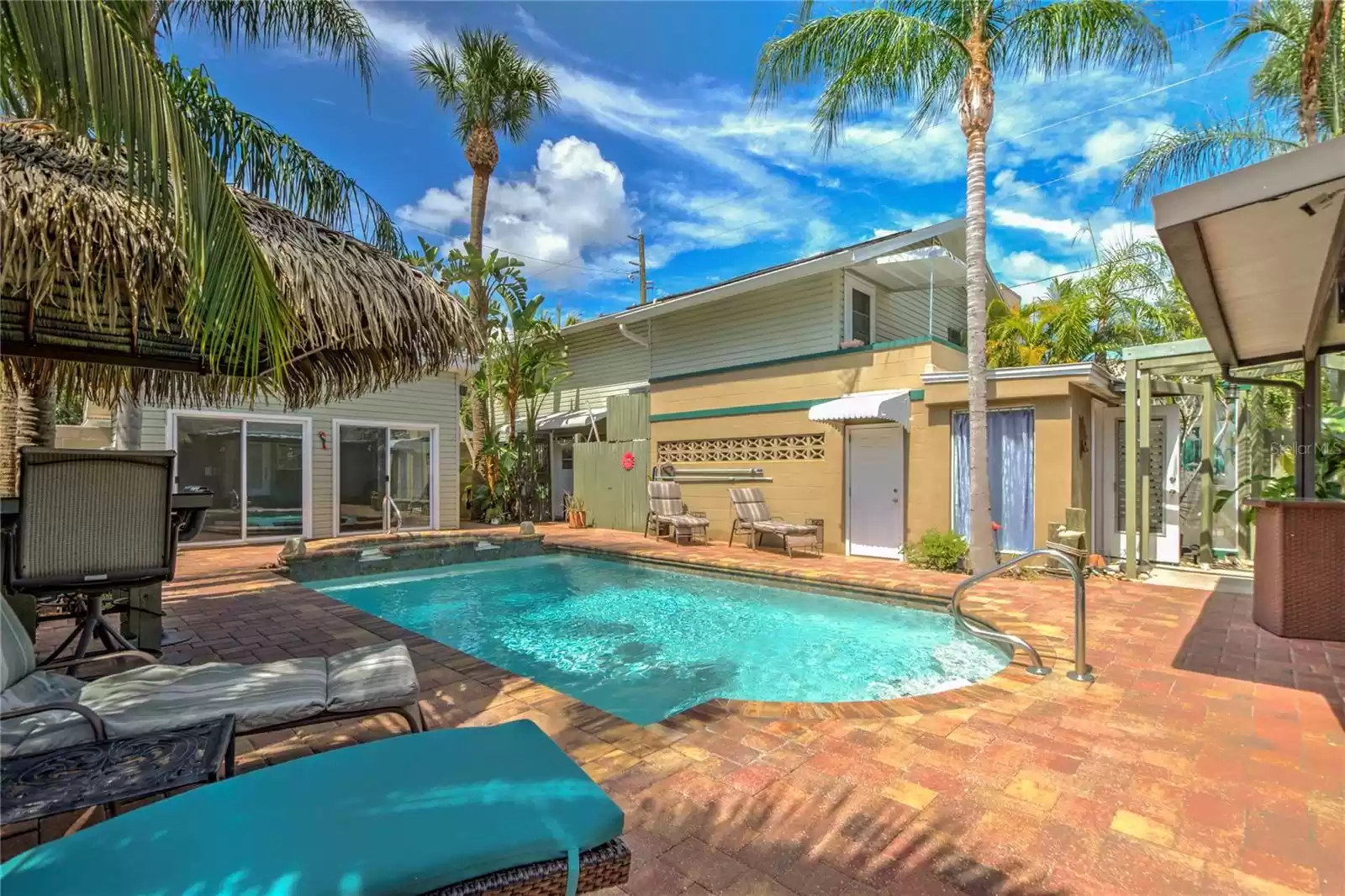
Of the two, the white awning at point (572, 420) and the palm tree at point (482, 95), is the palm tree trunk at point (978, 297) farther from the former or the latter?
the palm tree at point (482, 95)

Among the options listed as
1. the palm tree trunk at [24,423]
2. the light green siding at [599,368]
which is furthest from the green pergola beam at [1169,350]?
the palm tree trunk at [24,423]

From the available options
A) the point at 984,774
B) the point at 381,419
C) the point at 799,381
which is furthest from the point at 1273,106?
the point at 381,419

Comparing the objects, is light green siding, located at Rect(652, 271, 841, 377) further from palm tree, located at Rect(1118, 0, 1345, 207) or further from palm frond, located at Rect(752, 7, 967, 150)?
palm tree, located at Rect(1118, 0, 1345, 207)

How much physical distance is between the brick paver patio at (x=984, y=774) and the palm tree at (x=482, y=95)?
14.5m

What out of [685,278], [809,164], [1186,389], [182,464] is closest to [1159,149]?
[1186,389]

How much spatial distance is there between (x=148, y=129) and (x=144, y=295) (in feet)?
6.29

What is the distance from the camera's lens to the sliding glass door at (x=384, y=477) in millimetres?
13250

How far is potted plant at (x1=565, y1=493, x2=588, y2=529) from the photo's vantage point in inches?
614

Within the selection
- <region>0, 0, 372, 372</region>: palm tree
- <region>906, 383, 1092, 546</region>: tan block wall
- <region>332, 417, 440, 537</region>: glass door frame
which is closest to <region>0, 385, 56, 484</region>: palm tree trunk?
<region>0, 0, 372, 372</region>: palm tree

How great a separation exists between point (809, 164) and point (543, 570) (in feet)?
39.3

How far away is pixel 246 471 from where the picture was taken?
466 inches

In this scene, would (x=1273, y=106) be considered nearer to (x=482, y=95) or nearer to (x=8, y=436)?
(x=482, y=95)

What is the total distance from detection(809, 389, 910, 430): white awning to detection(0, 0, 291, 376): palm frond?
330 inches

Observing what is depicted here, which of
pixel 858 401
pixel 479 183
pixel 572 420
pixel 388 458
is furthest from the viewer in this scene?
pixel 479 183
